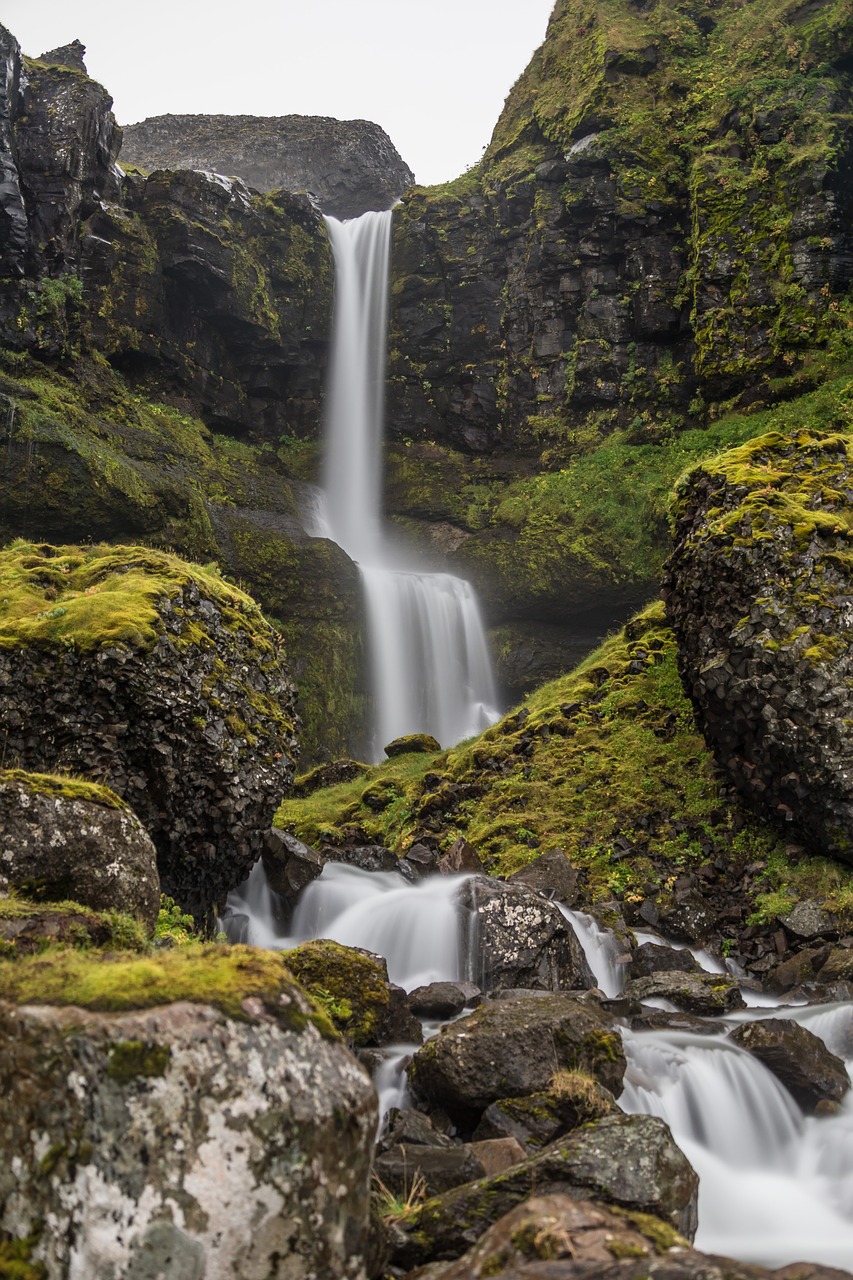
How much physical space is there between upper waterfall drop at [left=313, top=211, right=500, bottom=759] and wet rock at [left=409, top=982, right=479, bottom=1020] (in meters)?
13.9

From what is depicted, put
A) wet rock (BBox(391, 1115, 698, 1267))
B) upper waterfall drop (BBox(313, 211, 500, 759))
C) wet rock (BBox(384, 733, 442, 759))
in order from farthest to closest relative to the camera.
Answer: upper waterfall drop (BBox(313, 211, 500, 759)) < wet rock (BBox(384, 733, 442, 759)) < wet rock (BBox(391, 1115, 698, 1267))

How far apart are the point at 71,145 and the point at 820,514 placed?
877 inches

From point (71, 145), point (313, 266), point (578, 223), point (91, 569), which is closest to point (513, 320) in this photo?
point (578, 223)

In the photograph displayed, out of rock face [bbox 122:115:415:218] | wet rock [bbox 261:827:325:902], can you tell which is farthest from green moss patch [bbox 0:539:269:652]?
rock face [bbox 122:115:415:218]

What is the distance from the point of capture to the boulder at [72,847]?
20.2 ft

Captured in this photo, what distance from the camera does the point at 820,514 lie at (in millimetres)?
12641

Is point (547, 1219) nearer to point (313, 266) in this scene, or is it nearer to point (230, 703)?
point (230, 703)

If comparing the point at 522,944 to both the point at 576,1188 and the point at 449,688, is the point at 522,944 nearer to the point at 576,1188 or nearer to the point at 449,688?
the point at 576,1188

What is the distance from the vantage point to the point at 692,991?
9.40 meters

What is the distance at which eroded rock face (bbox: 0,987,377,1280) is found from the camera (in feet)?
9.64

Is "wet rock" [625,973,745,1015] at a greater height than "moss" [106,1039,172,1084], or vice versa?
"moss" [106,1039,172,1084]

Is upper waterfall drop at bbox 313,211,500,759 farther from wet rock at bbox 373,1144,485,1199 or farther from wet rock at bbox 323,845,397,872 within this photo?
wet rock at bbox 373,1144,485,1199

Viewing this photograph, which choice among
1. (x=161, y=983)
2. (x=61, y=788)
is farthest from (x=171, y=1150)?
(x=61, y=788)

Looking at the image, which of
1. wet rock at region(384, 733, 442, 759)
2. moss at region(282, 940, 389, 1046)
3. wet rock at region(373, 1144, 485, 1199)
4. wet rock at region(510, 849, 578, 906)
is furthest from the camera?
wet rock at region(384, 733, 442, 759)
